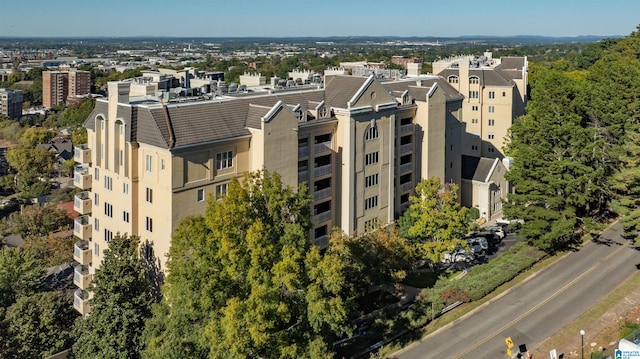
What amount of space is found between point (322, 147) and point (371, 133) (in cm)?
541

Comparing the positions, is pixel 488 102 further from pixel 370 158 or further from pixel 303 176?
pixel 303 176

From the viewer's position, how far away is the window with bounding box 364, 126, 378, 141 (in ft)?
178

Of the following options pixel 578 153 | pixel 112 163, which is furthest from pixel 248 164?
pixel 578 153

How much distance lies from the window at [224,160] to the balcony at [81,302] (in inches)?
604

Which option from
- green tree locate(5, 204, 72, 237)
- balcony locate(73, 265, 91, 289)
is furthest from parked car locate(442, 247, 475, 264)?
green tree locate(5, 204, 72, 237)

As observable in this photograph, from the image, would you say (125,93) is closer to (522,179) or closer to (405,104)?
(405,104)

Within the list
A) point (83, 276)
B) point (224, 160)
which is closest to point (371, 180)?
point (224, 160)

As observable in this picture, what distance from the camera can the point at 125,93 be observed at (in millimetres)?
45656

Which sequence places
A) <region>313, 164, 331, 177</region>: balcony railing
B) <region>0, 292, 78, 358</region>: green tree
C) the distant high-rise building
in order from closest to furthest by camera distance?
1. <region>0, 292, 78, 358</region>: green tree
2. <region>313, 164, 331, 177</region>: balcony railing
3. the distant high-rise building

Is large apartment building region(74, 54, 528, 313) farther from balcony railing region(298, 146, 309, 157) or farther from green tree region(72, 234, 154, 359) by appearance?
green tree region(72, 234, 154, 359)

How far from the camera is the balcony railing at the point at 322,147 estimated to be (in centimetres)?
5160

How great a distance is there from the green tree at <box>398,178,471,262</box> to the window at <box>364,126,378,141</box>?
6707 mm

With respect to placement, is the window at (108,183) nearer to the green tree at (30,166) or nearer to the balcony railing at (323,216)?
the balcony railing at (323,216)

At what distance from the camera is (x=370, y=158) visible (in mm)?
55250
